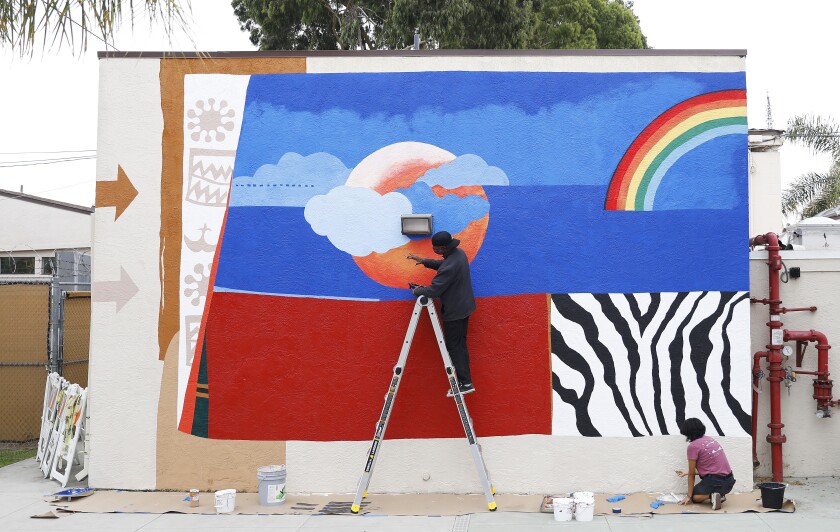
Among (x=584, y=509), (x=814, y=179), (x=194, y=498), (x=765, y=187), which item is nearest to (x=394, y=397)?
(x=584, y=509)

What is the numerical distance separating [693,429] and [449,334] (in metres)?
2.42

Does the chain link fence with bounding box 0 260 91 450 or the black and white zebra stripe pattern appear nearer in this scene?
the black and white zebra stripe pattern

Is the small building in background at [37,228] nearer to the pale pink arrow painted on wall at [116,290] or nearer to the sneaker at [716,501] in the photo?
the pale pink arrow painted on wall at [116,290]

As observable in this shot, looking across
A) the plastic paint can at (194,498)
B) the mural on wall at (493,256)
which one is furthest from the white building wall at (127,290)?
the plastic paint can at (194,498)

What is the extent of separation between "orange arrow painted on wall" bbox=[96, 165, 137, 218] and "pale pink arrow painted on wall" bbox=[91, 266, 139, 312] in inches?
26.6

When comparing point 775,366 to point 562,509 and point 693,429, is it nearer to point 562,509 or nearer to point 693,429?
point 693,429

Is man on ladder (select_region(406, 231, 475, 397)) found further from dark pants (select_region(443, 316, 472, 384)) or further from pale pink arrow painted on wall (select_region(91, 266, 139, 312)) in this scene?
pale pink arrow painted on wall (select_region(91, 266, 139, 312))

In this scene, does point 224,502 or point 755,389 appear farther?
point 755,389

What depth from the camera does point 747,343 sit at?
7496 millimetres

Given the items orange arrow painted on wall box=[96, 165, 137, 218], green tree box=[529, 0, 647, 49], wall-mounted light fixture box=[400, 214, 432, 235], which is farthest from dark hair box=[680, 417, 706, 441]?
green tree box=[529, 0, 647, 49]

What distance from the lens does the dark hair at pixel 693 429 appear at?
6988 millimetres

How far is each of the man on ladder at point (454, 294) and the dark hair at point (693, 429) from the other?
201cm

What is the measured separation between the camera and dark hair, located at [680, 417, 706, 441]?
6.99 meters

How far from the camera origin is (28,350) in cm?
1076
